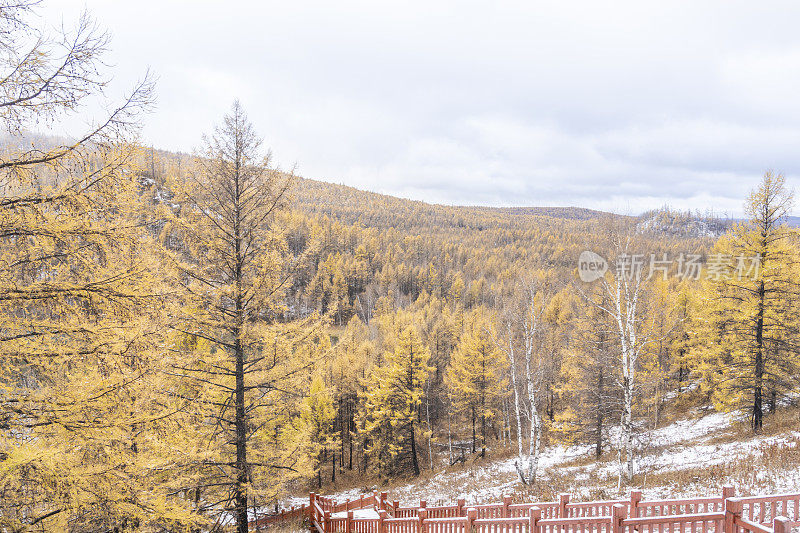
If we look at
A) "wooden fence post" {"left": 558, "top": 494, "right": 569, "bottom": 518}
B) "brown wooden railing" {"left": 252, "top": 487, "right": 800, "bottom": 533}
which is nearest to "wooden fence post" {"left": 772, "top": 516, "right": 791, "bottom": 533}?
"brown wooden railing" {"left": 252, "top": 487, "right": 800, "bottom": 533}

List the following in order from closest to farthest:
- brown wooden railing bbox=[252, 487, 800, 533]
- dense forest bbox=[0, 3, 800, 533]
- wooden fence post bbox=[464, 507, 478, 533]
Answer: dense forest bbox=[0, 3, 800, 533] → brown wooden railing bbox=[252, 487, 800, 533] → wooden fence post bbox=[464, 507, 478, 533]

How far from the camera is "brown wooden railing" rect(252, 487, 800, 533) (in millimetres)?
5988

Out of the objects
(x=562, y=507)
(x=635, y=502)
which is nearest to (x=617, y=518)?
(x=635, y=502)

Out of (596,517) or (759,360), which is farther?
(759,360)

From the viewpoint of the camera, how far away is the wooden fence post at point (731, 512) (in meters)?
5.66

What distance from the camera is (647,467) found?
55.3 ft

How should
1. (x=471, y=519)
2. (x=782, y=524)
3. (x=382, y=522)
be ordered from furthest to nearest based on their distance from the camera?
(x=382, y=522), (x=471, y=519), (x=782, y=524)

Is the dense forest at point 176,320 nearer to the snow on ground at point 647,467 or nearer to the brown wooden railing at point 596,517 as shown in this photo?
the snow on ground at point 647,467

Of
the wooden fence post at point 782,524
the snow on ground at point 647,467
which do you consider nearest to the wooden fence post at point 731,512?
the wooden fence post at point 782,524

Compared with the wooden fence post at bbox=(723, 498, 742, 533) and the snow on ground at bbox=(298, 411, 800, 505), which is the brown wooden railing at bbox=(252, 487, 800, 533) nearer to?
the wooden fence post at bbox=(723, 498, 742, 533)

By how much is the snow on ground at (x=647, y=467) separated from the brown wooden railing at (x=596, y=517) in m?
1.52

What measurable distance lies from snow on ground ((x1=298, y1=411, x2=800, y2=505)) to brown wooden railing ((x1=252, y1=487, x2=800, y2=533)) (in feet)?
4.98

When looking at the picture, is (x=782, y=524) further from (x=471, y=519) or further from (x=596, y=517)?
(x=471, y=519)

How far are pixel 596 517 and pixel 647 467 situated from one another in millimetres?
13284
